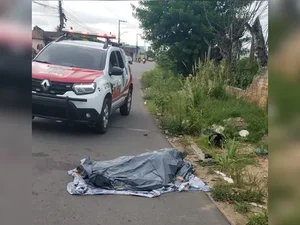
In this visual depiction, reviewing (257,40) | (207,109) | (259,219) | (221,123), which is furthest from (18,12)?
(257,40)

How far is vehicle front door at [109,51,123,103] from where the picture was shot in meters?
8.13

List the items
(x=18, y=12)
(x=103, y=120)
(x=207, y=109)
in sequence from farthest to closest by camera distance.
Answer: (x=207, y=109) < (x=103, y=120) < (x=18, y=12)

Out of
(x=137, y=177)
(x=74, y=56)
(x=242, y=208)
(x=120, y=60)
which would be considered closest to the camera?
(x=242, y=208)

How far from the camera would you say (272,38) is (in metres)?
1.32

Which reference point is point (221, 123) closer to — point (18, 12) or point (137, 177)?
point (137, 177)

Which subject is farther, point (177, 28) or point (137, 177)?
point (177, 28)

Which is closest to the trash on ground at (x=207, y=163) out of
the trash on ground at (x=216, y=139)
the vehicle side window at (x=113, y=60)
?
the trash on ground at (x=216, y=139)

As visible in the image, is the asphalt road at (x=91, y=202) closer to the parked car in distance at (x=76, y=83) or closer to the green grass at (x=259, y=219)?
the green grass at (x=259, y=219)

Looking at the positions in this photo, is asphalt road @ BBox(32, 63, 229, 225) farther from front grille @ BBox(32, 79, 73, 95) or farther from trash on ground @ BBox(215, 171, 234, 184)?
front grille @ BBox(32, 79, 73, 95)

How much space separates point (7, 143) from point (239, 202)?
3.51 meters

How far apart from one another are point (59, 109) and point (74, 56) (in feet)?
5.22

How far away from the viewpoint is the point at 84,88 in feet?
22.6

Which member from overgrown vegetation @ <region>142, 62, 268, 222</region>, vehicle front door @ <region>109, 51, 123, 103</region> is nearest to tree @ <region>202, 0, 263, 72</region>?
overgrown vegetation @ <region>142, 62, 268, 222</region>

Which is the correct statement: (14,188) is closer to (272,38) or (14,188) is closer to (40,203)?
(272,38)
